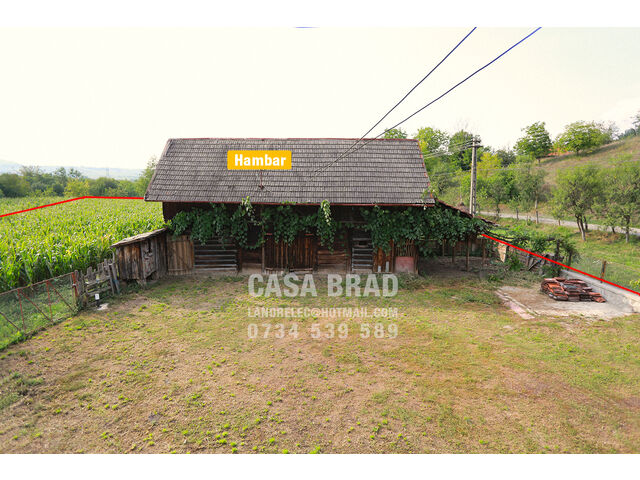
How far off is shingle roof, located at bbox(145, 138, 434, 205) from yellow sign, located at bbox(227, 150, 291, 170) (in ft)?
0.91

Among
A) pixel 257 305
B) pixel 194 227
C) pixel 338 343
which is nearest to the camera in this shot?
pixel 338 343

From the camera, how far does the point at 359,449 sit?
15.9ft

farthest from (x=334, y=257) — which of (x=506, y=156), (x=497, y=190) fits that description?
(x=506, y=156)

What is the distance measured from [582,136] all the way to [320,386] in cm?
6506

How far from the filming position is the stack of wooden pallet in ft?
36.4

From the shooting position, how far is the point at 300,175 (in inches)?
566

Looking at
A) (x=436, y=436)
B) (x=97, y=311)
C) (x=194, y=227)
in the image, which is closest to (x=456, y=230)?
(x=436, y=436)

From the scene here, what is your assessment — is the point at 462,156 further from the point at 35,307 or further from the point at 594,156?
the point at 35,307

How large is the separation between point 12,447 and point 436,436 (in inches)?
262

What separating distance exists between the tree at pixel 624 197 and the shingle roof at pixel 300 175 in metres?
20.7

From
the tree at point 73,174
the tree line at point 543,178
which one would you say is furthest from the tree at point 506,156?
the tree at point 73,174

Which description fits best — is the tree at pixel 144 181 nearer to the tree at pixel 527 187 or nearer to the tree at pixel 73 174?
the tree at pixel 73 174

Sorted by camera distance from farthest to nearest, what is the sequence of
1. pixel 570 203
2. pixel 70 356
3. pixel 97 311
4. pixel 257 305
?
pixel 570 203 < pixel 257 305 < pixel 97 311 < pixel 70 356

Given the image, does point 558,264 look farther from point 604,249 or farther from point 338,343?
point 604,249
